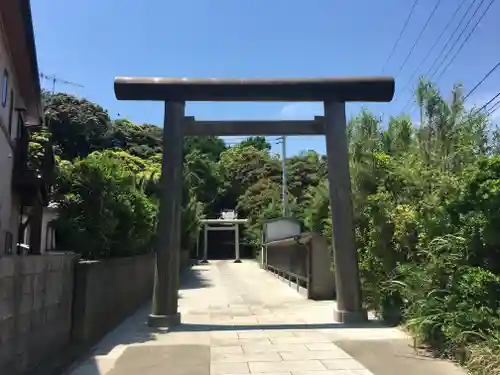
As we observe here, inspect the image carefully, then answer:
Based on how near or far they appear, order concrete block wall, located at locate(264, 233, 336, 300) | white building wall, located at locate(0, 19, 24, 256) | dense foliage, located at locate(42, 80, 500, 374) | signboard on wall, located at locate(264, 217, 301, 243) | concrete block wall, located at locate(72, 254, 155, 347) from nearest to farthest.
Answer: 1. dense foliage, located at locate(42, 80, 500, 374)
2. concrete block wall, located at locate(72, 254, 155, 347)
3. white building wall, located at locate(0, 19, 24, 256)
4. concrete block wall, located at locate(264, 233, 336, 300)
5. signboard on wall, located at locate(264, 217, 301, 243)

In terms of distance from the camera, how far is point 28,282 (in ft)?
20.4

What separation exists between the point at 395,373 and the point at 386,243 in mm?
5032

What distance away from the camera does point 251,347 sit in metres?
8.62

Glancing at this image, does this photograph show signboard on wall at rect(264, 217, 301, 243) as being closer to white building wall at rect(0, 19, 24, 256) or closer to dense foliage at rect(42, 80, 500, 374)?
dense foliage at rect(42, 80, 500, 374)

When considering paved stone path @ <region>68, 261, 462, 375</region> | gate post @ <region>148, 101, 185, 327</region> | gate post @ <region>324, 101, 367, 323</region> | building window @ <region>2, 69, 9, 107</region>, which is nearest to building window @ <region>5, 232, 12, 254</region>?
building window @ <region>2, 69, 9, 107</region>

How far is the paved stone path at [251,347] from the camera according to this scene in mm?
7094

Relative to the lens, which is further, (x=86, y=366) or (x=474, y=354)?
(x=86, y=366)

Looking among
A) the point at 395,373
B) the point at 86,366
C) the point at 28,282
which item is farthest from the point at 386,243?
the point at 28,282

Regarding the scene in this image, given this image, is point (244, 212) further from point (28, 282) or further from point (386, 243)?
point (28, 282)

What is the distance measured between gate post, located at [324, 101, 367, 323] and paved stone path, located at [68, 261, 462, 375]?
0.54m

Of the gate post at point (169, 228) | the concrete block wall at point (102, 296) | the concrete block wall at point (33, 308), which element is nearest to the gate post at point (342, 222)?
the gate post at point (169, 228)

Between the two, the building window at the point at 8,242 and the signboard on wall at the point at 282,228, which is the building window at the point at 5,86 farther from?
the signboard on wall at the point at 282,228

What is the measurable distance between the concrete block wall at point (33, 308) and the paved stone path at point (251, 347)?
24.8 inches

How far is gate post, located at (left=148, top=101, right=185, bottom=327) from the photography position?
11.0m
